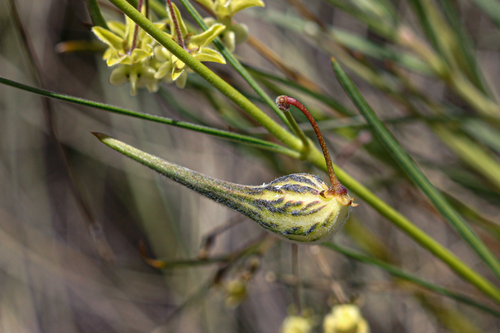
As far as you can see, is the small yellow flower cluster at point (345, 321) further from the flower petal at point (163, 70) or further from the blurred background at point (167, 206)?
the flower petal at point (163, 70)

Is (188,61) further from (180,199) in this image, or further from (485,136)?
(180,199)

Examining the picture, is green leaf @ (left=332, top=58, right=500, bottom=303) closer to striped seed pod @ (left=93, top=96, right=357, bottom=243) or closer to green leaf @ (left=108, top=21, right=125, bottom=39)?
striped seed pod @ (left=93, top=96, right=357, bottom=243)

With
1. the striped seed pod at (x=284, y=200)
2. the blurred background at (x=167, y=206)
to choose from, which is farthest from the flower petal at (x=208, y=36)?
the blurred background at (x=167, y=206)

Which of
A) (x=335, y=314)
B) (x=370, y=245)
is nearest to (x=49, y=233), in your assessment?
(x=370, y=245)

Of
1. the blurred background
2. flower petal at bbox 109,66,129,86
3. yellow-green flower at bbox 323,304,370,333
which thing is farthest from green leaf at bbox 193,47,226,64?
the blurred background

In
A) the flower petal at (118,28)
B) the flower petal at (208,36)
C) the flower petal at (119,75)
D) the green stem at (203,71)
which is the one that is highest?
the flower petal at (118,28)

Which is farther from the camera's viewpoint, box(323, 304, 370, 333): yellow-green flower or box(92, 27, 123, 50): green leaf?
box(323, 304, 370, 333): yellow-green flower

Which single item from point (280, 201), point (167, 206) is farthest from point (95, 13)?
point (167, 206)

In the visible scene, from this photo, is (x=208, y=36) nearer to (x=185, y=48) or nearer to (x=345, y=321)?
(x=185, y=48)
